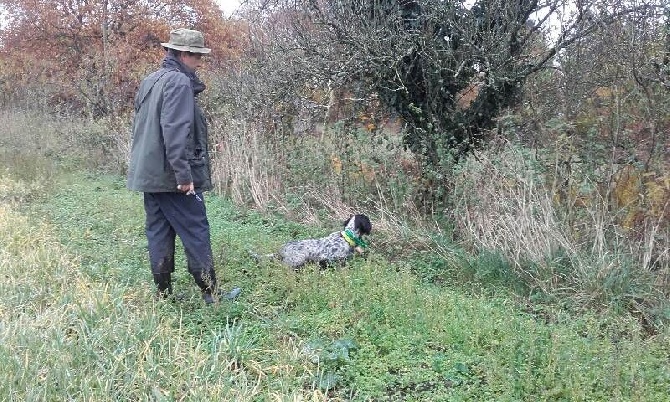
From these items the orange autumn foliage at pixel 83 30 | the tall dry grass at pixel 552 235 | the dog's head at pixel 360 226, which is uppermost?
the orange autumn foliage at pixel 83 30

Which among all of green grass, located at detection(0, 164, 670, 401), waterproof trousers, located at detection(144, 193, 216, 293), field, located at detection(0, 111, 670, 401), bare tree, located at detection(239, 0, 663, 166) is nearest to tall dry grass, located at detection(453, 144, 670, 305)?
field, located at detection(0, 111, 670, 401)

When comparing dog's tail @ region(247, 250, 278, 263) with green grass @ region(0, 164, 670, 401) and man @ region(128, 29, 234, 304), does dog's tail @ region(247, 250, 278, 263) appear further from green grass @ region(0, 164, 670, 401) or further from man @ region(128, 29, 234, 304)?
man @ region(128, 29, 234, 304)

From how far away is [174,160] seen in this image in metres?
4.34

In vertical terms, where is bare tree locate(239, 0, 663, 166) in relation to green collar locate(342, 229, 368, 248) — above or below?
above

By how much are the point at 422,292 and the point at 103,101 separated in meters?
11.9

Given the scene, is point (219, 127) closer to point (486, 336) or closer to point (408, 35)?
point (408, 35)

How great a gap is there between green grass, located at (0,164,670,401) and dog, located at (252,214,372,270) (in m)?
0.22

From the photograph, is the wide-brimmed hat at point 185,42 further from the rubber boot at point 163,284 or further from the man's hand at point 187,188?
the rubber boot at point 163,284

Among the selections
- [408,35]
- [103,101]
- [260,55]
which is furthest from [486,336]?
[103,101]

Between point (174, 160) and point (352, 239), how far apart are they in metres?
2.22

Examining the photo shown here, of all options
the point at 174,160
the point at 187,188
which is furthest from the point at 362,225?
the point at 174,160

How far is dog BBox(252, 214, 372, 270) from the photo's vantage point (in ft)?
18.7

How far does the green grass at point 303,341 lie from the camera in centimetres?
338

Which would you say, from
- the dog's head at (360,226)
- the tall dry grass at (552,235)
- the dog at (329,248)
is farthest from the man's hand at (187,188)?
the tall dry grass at (552,235)
